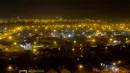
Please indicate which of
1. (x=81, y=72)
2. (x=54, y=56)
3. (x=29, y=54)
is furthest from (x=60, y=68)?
(x=29, y=54)

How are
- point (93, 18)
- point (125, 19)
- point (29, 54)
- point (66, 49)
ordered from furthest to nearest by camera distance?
1. point (93, 18)
2. point (125, 19)
3. point (66, 49)
4. point (29, 54)

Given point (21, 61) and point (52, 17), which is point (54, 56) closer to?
point (21, 61)

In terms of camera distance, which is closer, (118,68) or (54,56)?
(118,68)

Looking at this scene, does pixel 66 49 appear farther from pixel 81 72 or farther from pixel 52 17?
Result: pixel 52 17

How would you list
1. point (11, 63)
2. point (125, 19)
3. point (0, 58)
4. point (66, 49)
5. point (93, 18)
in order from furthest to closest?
point (93, 18) → point (125, 19) → point (66, 49) → point (0, 58) → point (11, 63)

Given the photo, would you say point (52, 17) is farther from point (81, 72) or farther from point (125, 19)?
point (81, 72)

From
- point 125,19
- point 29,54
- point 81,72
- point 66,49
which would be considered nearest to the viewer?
point 81,72


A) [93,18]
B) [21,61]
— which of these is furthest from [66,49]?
[93,18]

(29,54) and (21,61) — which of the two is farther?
(29,54)

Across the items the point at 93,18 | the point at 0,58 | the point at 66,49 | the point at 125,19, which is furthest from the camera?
the point at 93,18
